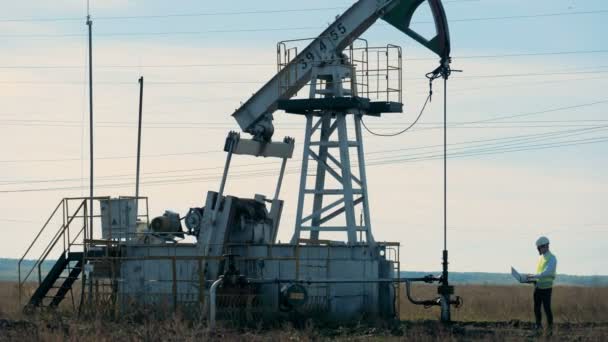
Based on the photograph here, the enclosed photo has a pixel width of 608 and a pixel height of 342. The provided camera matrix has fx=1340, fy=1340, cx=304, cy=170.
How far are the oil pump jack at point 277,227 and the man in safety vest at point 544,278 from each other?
5.14 meters

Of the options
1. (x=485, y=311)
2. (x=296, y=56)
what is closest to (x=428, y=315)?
(x=485, y=311)

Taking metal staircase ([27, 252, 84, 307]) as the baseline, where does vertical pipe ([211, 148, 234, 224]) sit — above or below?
above

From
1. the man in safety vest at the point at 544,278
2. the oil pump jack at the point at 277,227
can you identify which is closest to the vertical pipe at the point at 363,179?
the oil pump jack at the point at 277,227

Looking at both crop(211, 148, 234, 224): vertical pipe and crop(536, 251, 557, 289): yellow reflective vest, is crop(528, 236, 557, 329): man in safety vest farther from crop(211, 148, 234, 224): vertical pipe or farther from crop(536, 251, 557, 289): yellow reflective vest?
crop(211, 148, 234, 224): vertical pipe

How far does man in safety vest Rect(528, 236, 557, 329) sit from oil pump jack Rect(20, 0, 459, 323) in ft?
16.9

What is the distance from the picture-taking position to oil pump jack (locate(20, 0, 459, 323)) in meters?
27.2

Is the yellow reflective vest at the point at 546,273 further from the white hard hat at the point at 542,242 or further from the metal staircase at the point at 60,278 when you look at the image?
the metal staircase at the point at 60,278

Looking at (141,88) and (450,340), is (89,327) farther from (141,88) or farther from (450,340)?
(141,88)

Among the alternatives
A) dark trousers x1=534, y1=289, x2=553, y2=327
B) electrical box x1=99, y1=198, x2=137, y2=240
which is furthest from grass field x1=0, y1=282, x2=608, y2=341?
electrical box x1=99, y1=198, x2=137, y2=240

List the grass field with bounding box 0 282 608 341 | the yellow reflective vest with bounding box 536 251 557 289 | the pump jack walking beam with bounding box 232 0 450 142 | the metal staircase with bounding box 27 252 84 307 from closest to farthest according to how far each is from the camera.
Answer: the grass field with bounding box 0 282 608 341, the yellow reflective vest with bounding box 536 251 557 289, the pump jack walking beam with bounding box 232 0 450 142, the metal staircase with bounding box 27 252 84 307

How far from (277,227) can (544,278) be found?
9.83m

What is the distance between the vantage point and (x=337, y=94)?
2894 cm

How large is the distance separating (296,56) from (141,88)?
941 cm

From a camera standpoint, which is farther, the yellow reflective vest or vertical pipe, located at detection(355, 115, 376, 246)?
vertical pipe, located at detection(355, 115, 376, 246)
